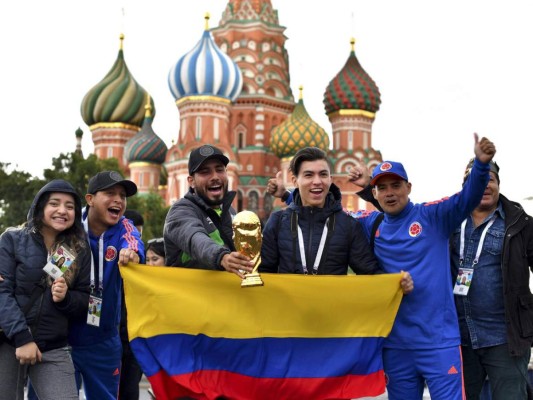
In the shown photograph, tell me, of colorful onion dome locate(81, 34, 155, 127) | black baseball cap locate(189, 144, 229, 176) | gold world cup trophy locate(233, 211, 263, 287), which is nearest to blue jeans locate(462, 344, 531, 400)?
gold world cup trophy locate(233, 211, 263, 287)

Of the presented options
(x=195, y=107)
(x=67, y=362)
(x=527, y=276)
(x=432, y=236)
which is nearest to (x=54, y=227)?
(x=67, y=362)

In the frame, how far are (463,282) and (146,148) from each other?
36.0 m

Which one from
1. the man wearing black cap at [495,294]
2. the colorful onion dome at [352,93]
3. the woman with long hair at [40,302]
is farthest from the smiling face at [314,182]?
the colorful onion dome at [352,93]

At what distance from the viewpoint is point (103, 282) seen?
4.53 m

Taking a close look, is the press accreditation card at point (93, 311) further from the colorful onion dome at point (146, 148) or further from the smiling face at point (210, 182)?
the colorful onion dome at point (146, 148)

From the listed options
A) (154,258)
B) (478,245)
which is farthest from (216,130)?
(478,245)

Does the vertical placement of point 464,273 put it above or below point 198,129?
below

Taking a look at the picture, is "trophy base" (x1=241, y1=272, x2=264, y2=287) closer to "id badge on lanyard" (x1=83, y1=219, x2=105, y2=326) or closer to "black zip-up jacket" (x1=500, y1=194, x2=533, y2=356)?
"id badge on lanyard" (x1=83, y1=219, x2=105, y2=326)

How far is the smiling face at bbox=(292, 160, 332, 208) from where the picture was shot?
13.6 feet

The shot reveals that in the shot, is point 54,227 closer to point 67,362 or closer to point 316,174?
point 67,362

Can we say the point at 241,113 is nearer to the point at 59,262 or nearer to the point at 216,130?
the point at 216,130

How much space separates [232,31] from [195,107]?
8245mm

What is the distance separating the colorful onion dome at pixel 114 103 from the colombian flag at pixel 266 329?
41304 mm

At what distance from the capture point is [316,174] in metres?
4.19
